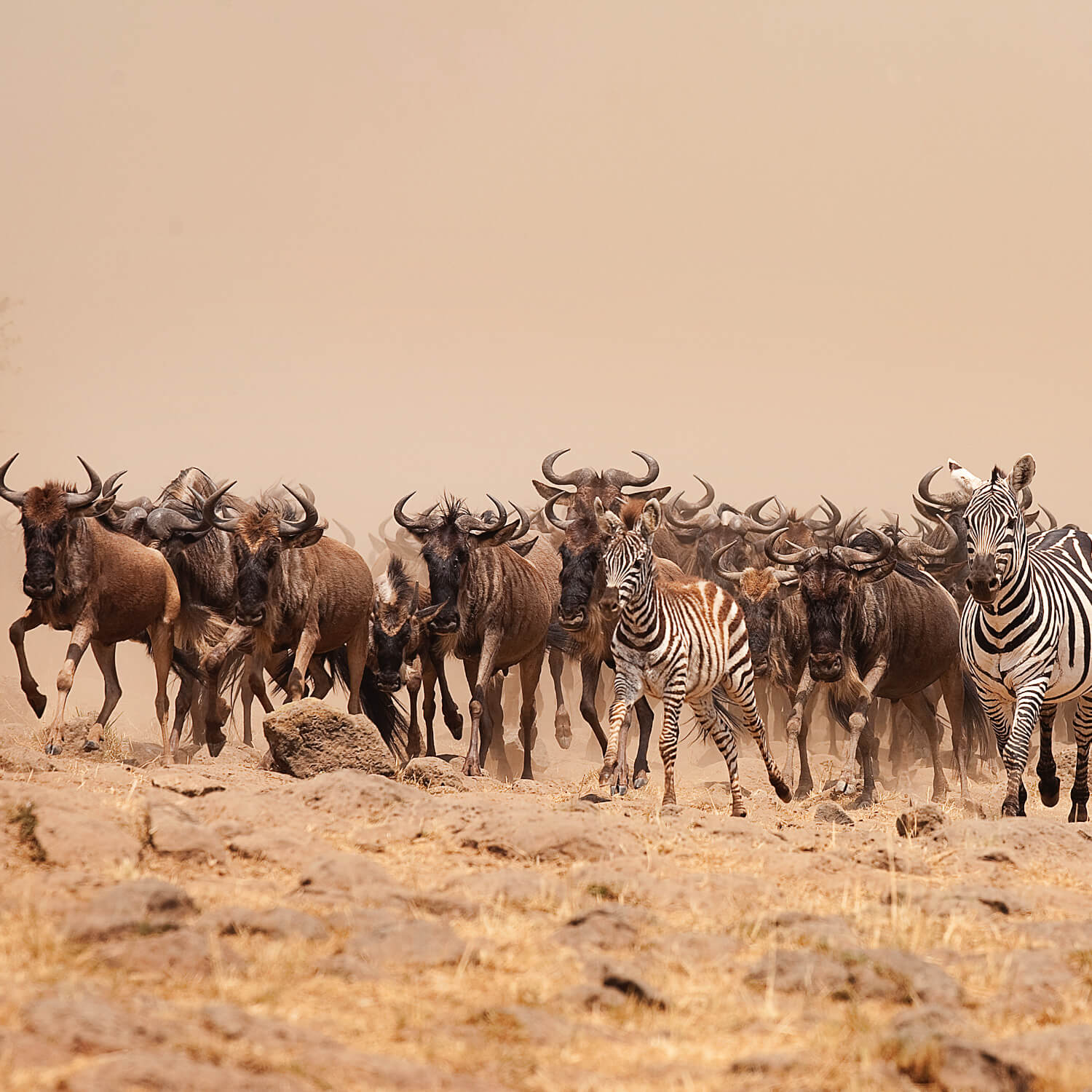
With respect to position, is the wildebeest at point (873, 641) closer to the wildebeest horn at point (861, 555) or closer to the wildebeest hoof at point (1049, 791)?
the wildebeest horn at point (861, 555)

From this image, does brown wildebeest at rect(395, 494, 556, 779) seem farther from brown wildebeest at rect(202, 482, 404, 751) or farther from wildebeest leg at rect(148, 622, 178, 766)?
wildebeest leg at rect(148, 622, 178, 766)

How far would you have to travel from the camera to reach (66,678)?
35.4 ft

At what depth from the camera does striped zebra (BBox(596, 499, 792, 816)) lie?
9.62 meters

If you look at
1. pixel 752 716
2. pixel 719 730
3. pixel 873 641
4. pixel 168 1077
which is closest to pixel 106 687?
pixel 719 730

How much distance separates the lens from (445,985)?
4.40 meters

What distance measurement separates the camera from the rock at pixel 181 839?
580cm

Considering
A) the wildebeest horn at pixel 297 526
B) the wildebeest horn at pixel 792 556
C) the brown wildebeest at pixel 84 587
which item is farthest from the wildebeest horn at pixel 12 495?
the wildebeest horn at pixel 792 556

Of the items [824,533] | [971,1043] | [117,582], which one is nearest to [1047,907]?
[971,1043]

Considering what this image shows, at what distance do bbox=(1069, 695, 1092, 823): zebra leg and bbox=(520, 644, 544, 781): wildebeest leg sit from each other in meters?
5.38

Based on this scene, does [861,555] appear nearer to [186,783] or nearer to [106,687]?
[186,783]

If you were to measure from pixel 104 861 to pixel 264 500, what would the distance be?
7849 mm

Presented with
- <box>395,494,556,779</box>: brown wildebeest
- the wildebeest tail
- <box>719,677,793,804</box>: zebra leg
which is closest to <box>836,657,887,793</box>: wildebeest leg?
<box>719,677,793,804</box>: zebra leg

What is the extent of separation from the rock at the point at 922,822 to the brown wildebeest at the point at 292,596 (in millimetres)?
6021

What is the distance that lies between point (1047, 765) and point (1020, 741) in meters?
0.78
